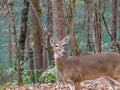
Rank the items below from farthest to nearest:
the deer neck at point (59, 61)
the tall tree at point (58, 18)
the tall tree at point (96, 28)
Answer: the tall tree at point (96, 28)
the tall tree at point (58, 18)
the deer neck at point (59, 61)

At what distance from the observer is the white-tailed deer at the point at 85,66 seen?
8.56m

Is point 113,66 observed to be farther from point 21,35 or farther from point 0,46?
point 0,46

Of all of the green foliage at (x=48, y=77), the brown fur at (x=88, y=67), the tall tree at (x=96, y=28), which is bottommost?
the green foliage at (x=48, y=77)

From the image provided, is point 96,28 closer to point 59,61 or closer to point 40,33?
point 40,33

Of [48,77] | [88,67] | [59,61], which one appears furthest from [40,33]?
[88,67]

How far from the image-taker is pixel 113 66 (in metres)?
8.58

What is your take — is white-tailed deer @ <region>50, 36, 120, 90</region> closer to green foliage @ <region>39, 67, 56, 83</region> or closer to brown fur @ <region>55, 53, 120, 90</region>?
brown fur @ <region>55, 53, 120, 90</region>

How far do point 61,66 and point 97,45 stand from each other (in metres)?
7.60

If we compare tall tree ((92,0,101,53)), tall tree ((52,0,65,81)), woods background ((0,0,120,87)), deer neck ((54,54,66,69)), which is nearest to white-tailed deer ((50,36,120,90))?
deer neck ((54,54,66,69))

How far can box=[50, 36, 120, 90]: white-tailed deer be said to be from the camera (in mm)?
Answer: 8562

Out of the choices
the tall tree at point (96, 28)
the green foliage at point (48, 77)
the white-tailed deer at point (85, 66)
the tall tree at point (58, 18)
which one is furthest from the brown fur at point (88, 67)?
the tall tree at point (96, 28)

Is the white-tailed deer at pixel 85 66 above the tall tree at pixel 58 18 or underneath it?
underneath

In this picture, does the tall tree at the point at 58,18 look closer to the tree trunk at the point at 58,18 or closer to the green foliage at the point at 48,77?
the tree trunk at the point at 58,18

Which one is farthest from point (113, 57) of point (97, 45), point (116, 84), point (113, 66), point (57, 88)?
point (97, 45)
